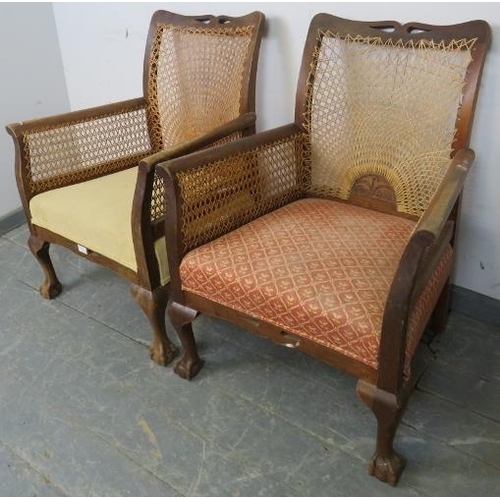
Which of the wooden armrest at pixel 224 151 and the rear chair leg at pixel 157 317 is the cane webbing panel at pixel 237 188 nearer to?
the wooden armrest at pixel 224 151

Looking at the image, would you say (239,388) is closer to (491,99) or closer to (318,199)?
(318,199)

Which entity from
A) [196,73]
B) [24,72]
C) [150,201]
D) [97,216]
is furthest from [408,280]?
[24,72]

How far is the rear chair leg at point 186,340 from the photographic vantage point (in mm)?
1395

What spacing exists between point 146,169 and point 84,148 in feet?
1.99

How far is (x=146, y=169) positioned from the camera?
4.28 ft

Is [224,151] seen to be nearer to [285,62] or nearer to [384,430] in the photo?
[285,62]

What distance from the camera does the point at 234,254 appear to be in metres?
1.26

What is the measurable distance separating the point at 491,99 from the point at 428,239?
0.71 metres

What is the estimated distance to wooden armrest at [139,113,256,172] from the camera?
131cm

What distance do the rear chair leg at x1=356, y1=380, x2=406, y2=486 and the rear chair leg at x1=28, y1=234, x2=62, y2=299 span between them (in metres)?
1.18

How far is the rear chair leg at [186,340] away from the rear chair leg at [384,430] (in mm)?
485

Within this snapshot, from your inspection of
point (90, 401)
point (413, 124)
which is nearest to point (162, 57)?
point (413, 124)

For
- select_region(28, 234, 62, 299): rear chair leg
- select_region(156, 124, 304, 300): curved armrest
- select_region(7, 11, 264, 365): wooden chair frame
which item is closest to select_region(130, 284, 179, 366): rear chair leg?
select_region(7, 11, 264, 365): wooden chair frame

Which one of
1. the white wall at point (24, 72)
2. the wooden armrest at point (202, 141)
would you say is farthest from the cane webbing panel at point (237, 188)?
the white wall at point (24, 72)
